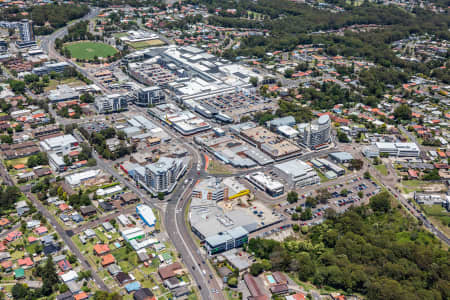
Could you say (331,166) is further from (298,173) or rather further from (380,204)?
(380,204)

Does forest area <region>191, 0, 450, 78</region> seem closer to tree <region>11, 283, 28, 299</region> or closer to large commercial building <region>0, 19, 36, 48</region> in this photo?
large commercial building <region>0, 19, 36, 48</region>

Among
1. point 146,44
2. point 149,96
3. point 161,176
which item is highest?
point 146,44

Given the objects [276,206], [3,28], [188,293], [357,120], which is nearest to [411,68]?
[357,120]

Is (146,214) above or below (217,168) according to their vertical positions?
above

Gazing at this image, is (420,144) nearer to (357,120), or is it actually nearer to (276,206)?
(357,120)

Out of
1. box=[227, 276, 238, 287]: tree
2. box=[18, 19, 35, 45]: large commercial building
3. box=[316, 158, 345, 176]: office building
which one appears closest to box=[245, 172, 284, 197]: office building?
box=[316, 158, 345, 176]: office building

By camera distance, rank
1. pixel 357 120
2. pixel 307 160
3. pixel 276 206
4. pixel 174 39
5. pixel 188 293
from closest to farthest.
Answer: pixel 188 293 → pixel 276 206 → pixel 307 160 → pixel 357 120 → pixel 174 39

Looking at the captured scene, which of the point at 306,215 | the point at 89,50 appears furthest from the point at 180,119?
the point at 89,50
